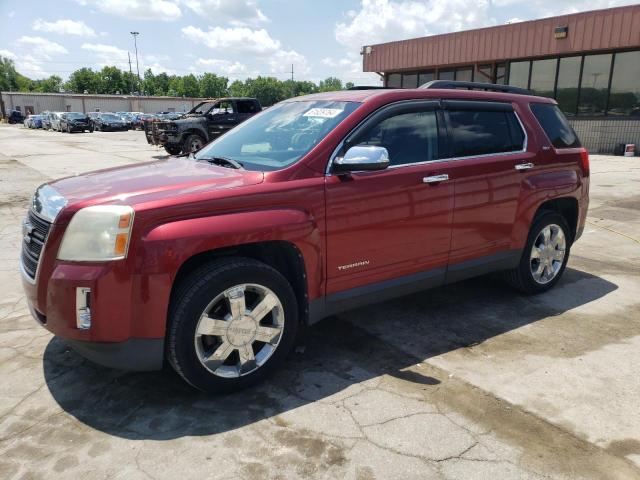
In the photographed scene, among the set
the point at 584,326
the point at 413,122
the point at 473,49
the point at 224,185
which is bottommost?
the point at 584,326

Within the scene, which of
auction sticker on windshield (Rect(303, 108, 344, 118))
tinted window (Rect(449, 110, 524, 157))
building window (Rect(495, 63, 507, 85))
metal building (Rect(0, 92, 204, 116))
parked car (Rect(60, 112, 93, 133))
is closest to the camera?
auction sticker on windshield (Rect(303, 108, 344, 118))

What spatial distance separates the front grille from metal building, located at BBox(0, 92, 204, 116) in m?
69.5

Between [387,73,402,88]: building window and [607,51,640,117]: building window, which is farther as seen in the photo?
[387,73,402,88]: building window

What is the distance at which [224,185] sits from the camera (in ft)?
9.77

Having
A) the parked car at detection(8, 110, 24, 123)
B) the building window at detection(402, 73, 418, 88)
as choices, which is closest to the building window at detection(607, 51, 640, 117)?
the building window at detection(402, 73, 418, 88)

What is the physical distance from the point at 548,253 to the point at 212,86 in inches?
Result: 5939

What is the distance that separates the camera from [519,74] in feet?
69.3

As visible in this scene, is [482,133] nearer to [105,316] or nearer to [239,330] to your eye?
[239,330]

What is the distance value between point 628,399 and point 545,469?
987 millimetres

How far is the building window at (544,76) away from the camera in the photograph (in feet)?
65.6

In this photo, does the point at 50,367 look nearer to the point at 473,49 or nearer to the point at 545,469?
the point at 545,469

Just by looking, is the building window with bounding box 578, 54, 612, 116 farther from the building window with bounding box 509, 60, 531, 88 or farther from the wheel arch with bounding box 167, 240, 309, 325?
the wheel arch with bounding box 167, 240, 309, 325

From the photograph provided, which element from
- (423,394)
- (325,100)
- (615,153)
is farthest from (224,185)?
(615,153)

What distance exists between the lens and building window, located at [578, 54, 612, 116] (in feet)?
60.4
